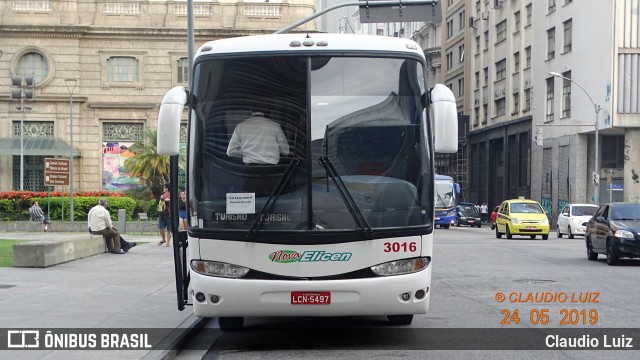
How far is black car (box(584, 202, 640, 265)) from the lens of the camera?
68.8 ft

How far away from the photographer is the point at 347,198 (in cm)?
962

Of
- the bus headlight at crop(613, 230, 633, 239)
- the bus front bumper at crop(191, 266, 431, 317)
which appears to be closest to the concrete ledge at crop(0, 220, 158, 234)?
the bus headlight at crop(613, 230, 633, 239)

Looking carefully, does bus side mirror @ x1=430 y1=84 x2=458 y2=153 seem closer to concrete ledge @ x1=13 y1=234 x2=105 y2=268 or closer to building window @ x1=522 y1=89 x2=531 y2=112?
concrete ledge @ x1=13 y1=234 x2=105 y2=268

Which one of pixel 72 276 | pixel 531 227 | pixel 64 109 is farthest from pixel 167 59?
pixel 72 276

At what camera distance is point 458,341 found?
10.3m

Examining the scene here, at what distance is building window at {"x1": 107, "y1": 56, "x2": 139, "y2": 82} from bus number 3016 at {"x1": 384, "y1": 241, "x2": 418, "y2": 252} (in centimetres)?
5012

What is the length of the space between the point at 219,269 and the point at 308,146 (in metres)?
1.54

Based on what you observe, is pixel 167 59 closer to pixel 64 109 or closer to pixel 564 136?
pixel 64 109

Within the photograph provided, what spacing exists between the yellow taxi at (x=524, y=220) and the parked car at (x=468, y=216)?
24.6 meters

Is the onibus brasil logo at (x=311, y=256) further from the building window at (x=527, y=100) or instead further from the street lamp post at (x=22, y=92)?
the building window at (x=527, y=100)

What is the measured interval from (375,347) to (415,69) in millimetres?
2951

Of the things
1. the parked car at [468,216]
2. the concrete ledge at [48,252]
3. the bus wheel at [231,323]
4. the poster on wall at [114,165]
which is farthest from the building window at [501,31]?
the bus wheel at [231,323]

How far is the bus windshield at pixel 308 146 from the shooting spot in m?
9.62

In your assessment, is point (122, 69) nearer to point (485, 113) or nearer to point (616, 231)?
point (485, 113)
